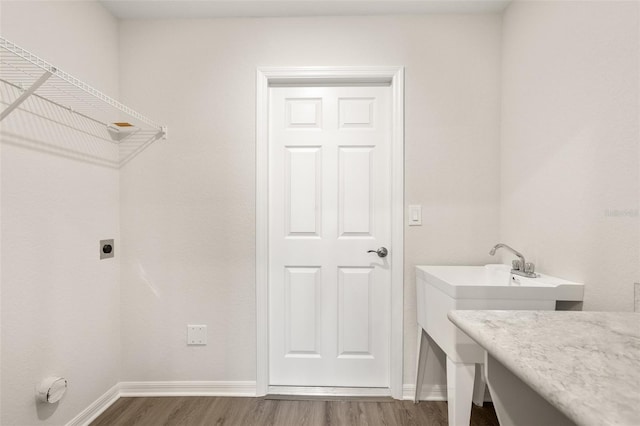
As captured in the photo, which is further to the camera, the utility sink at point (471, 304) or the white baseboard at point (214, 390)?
the white baseboard at point (214, 390)

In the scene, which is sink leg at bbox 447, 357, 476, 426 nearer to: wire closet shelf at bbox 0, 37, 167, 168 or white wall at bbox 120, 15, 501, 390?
white wall at bbox 120, 15, 501, 390

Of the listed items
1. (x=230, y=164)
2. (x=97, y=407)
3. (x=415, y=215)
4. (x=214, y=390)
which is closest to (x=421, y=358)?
(x=415, y=215)

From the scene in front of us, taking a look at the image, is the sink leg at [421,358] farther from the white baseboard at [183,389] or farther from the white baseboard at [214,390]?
the white baseboard at [183,389]

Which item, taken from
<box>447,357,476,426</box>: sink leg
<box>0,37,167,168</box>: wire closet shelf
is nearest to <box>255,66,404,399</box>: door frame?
<box>447,357,476,426</box>: sink leg

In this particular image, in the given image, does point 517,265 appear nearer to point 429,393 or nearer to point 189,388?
point 429,393

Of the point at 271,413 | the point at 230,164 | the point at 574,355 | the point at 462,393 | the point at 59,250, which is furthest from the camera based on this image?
the point at 230,164

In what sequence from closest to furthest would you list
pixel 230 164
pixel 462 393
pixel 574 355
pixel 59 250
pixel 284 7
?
pixel 574 355, pixel 462 393, pixel 59 250, pixel 284 7, pixel 230 164

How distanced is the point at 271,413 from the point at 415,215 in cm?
148

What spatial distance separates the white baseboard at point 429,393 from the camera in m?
1.99

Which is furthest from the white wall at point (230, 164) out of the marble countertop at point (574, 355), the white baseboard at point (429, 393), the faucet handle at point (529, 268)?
the marble countertop at point (574, 355)

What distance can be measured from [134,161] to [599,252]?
2.56 metres

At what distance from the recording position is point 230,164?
207cm

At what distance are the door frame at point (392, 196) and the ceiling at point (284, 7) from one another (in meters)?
0.35

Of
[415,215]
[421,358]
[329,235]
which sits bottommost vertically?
[421,358]
